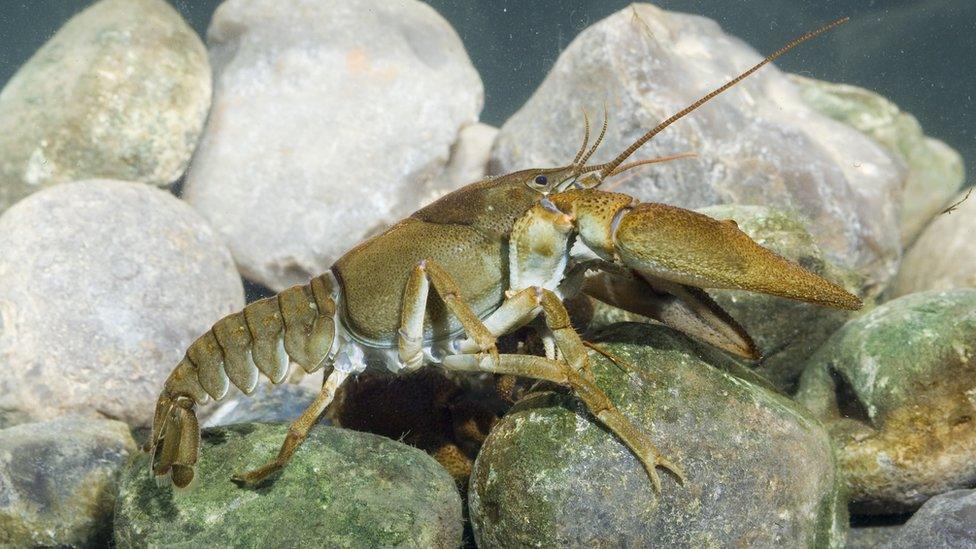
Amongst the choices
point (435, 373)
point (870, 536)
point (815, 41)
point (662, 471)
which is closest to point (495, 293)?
point (435, 373)

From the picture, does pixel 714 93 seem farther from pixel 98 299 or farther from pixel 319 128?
pixel 319 128

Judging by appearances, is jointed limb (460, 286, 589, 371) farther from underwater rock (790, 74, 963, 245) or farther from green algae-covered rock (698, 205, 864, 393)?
underwater rock (790, 74, 963, 245)

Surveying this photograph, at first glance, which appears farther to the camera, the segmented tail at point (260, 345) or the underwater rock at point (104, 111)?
the underwater rock at point (104, 111)

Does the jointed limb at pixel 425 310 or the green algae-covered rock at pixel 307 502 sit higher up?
the jointed limb at pixel 425 310

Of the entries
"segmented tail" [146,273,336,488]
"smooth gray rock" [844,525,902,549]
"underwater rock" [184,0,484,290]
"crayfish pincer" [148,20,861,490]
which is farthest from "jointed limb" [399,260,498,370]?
"underwater rock" [184,0,484,290]

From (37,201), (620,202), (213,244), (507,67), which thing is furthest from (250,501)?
(507,67)

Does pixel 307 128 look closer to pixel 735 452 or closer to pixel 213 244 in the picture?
pixel 213 244

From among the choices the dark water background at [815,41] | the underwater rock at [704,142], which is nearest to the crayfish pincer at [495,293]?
the underwater rock at [704,142]

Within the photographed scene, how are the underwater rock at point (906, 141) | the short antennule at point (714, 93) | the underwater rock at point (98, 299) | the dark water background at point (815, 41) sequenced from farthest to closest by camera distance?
the dark water background at point (815, 41) < the underwater rock at point (906, 141) < the underwater rock at point (98, 299) < the short antennule at point (714, 93)

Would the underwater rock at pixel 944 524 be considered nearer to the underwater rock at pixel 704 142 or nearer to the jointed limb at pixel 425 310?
the jointed limb at pixel 425 310
